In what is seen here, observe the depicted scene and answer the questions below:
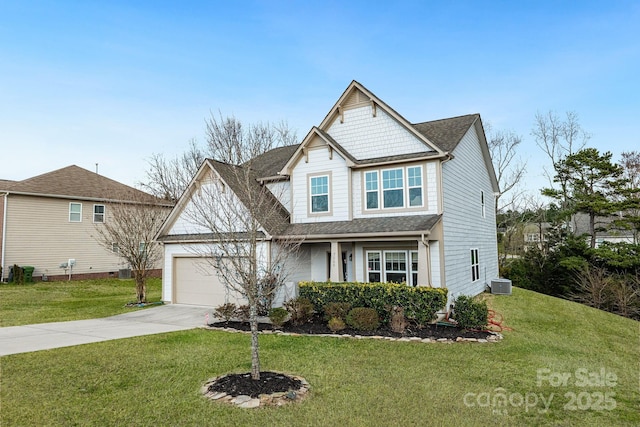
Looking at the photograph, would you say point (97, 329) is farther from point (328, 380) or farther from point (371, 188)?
point (371, 188)

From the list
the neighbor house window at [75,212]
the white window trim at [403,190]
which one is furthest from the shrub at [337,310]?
the neighbor house window at [75,212]

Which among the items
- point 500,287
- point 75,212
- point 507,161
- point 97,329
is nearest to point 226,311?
point 97,329

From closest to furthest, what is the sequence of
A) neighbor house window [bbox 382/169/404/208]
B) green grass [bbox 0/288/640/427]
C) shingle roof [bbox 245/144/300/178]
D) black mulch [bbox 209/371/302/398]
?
green grass [bbox 0/288/640/427]
black mulch [bbox 209/371/302/398]
neighbor house window [bbox 382/169/404/208]
shingle roof [bbox 245/144/300/178]

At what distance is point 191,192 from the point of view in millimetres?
15211

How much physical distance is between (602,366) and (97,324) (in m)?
13.6

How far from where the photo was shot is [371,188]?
13.9 m

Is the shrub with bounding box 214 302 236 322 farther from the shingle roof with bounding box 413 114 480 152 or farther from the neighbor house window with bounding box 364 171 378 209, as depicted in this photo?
the shingle roof with bounding box 413 114 480 152

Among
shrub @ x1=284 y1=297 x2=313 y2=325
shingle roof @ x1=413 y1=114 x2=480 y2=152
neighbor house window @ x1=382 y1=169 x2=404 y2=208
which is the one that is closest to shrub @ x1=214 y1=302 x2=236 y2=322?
shrub @ x1=284 y1=297 x2=313 y2=325

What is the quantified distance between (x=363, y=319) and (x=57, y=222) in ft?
72.3

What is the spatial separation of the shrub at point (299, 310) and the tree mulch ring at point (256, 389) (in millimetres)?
4712

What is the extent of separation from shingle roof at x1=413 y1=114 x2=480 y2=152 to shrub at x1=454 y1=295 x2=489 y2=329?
5.39 meters

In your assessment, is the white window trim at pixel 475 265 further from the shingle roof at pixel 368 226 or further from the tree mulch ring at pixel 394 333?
the tree mulch ring at pixel 394 333

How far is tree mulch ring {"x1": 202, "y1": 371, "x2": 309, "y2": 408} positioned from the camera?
18.5 ft

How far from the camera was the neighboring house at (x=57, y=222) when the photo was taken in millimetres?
21734
